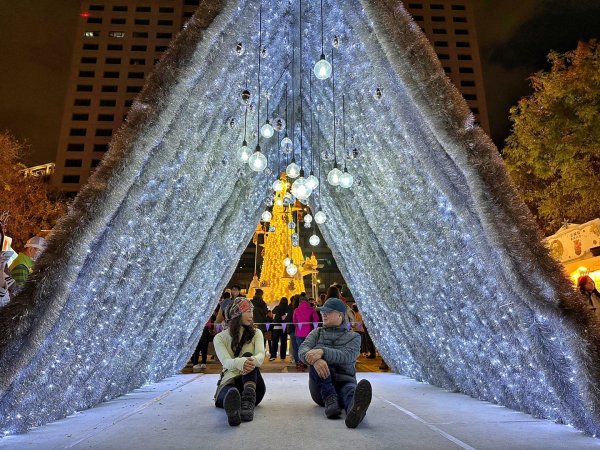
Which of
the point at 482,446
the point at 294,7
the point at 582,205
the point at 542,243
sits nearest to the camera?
the point at 482,446

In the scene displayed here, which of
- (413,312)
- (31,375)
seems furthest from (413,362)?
(31,375)

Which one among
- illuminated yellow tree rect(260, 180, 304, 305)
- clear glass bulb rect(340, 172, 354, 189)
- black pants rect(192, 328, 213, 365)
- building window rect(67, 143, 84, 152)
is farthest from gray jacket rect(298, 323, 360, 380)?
building window rect(67, 143, 84, 152)

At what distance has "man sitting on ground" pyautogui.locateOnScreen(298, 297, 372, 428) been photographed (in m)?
3.36

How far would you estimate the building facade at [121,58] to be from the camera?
45.2m

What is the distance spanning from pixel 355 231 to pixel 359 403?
2.65 m

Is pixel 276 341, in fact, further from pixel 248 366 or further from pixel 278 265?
pixel 248 366

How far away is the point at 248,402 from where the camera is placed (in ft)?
10.9

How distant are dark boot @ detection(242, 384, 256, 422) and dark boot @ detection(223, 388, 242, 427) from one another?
117 millimetres

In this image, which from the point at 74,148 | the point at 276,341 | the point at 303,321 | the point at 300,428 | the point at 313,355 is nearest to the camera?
the point at 300,428

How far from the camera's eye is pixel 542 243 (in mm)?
2729

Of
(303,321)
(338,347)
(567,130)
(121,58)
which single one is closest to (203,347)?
(303,321)

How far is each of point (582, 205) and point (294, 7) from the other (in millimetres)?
10689

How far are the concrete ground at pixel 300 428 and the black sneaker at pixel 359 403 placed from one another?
0.07 meters

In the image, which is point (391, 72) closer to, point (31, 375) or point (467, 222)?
point (467, 222)
